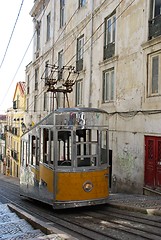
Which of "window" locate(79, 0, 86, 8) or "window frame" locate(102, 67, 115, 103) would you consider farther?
"window" locate(79, 0, 86, 8)

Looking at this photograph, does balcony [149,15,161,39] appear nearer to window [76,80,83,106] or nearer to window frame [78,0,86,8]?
window [76,80,83,106]

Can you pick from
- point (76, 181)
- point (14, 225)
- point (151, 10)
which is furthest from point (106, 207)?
point (151, 10)

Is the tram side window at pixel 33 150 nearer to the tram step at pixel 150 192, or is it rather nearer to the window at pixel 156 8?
the tram step at pixel 150 192

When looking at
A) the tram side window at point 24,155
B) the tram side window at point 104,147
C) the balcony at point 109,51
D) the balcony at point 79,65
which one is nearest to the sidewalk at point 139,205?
the tram side window at point 104,147

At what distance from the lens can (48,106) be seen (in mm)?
22688

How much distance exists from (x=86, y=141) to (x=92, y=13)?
912 cm

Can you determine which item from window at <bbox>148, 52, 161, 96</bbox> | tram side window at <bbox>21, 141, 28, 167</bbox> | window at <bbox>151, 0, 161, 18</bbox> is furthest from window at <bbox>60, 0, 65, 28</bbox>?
tram side window at <bbox>21, 141, 28, 167</bbox>

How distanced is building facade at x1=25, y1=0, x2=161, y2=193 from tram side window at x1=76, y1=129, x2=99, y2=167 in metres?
2.81

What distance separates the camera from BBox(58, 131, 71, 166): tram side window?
8.16m

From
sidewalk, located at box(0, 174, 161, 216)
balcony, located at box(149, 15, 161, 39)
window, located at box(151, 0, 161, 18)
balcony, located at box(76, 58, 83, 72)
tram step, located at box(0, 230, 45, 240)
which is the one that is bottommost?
sidewalk, located at box(0, 174, 161, 216)

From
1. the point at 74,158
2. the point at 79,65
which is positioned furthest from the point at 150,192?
the point at 79,65

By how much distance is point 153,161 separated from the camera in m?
10.6

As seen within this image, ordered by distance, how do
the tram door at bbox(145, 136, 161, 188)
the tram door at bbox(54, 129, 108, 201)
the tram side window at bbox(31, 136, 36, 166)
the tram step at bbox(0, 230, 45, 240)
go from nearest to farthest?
the tram step at bbox(0, 230, 45, 240) < the tram door at bbox(54, 129, 108, 201) < the tram side window at bbox(31, 136, 36, 166) < the tram door at bbox(145, 136, 161, 188)

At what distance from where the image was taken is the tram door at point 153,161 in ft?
34.1
